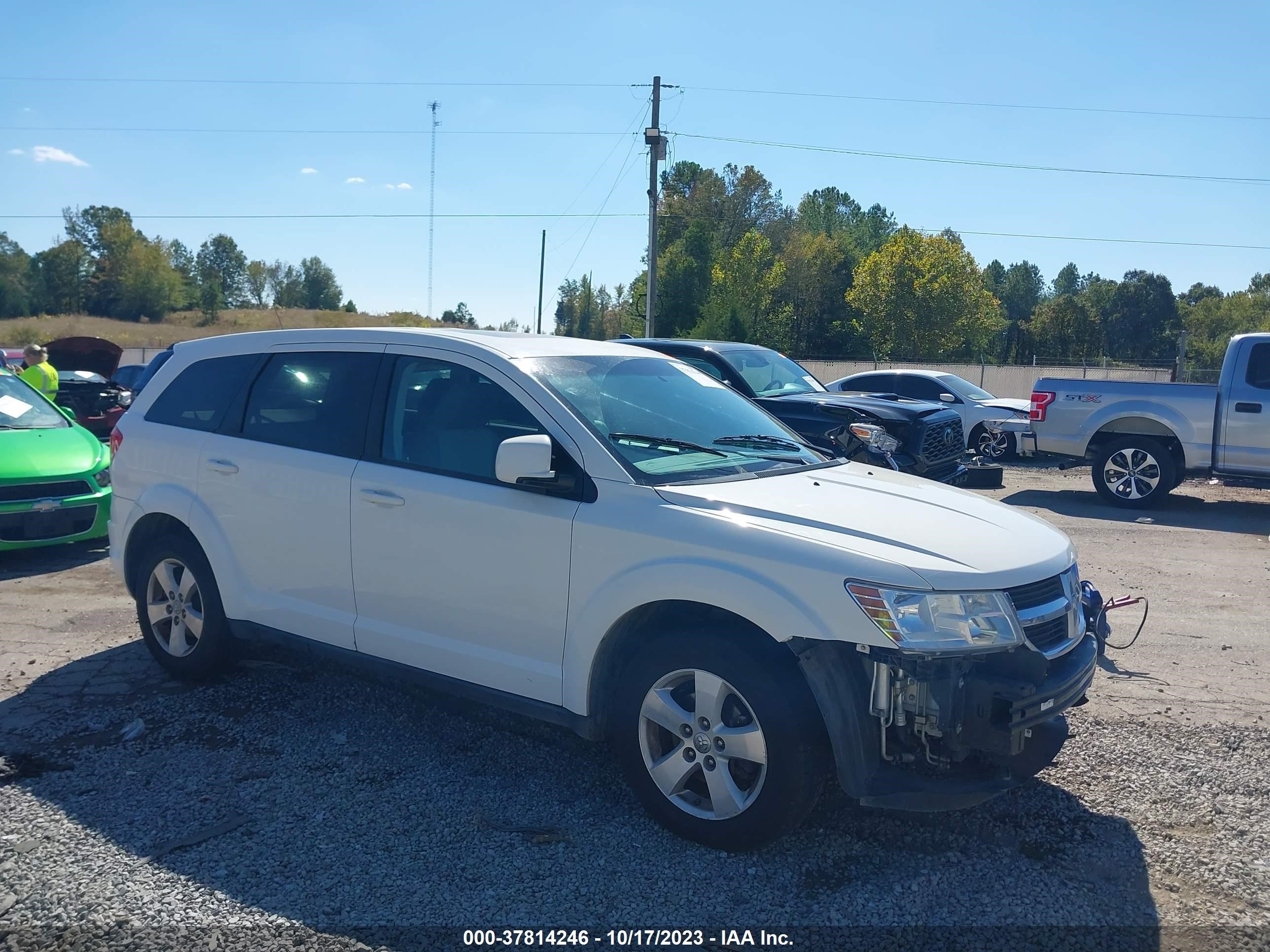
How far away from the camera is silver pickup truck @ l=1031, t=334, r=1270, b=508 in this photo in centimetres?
1143

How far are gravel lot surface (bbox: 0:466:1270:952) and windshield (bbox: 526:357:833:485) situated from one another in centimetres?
138

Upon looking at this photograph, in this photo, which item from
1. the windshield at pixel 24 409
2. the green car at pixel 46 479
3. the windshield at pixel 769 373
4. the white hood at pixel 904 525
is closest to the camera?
the white hood at pixel 904 525

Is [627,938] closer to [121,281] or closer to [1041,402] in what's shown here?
[1041,402]

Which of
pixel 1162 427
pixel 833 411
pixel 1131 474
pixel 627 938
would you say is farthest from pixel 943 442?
pixel 627 938

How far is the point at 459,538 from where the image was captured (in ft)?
13.4

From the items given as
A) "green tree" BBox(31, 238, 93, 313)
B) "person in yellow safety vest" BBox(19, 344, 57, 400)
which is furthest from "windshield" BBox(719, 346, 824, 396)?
"green tree" BBox(31, 238, 93, 313)

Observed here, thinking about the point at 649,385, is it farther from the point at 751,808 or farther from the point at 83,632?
the point at 83,632

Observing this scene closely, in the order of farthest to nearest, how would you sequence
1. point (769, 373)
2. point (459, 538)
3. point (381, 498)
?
point (769, 373), point (381, 498), point (459, 538)

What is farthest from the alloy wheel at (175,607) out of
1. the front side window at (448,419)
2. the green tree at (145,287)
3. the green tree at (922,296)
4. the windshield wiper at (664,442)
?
the green tree at (145,287)

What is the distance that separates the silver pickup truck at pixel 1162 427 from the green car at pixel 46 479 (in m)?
10.7

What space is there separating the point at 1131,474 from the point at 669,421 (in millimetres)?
9730

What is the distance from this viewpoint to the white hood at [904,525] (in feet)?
10.9

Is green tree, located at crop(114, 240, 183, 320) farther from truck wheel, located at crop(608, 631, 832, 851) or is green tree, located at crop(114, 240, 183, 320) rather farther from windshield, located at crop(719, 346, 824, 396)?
truck wheel, located at crop(608, 631, 832, 851)

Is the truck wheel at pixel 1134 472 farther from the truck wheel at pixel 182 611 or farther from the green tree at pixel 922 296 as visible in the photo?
the green tree at pixel 922 296
